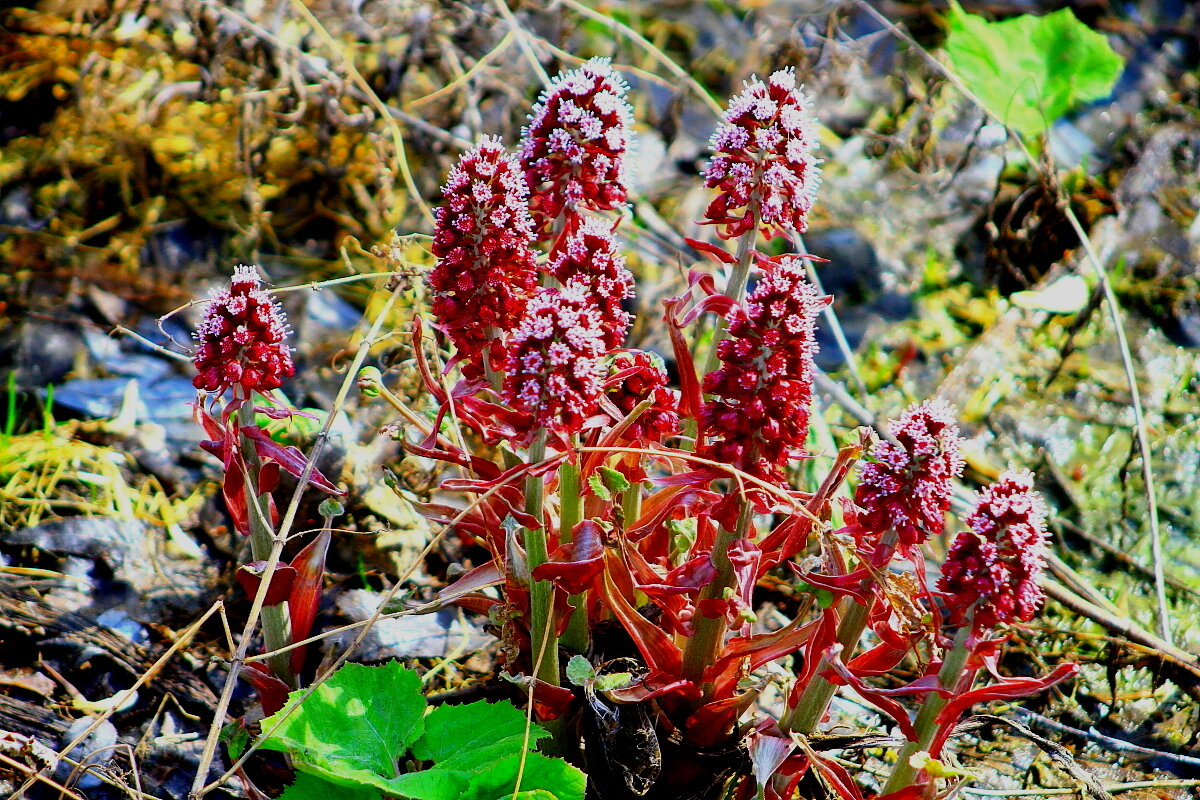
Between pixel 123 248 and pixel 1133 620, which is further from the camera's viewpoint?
pixel 123 248

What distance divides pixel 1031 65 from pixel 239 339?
14.2ft

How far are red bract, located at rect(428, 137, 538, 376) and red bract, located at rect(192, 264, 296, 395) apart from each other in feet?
1.14

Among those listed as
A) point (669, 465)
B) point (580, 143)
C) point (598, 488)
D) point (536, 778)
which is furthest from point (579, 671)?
point (580, 143)

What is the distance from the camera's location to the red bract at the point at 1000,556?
1.75m

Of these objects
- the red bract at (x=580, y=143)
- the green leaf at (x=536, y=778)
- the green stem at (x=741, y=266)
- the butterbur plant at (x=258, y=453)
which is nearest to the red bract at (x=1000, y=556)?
the green stem at (x=741, y=266)

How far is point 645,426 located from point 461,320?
47cm

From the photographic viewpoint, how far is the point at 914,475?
5.86 ft

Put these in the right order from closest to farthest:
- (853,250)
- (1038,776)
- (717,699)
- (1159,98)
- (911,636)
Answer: (911,636) < (717,699) < (1038,776) < (853,250) < (1159,98)

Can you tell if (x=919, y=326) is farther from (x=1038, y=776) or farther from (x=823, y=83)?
(x=1038, y=776)

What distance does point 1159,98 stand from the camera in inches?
233

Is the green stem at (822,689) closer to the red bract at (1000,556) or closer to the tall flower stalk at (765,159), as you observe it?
the red bract at (1000,556)

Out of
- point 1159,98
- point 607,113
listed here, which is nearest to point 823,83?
point 1159,98

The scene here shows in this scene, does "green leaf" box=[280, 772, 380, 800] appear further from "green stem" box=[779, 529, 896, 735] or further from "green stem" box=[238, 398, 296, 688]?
"green stem" box=[779, 529, 896, 735]

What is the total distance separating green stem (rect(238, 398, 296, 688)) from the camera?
7.14 ft
